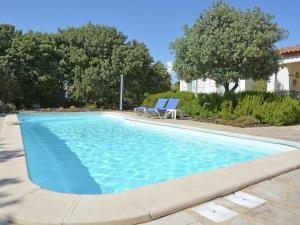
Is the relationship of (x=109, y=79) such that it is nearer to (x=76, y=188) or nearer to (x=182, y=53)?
(x=182, y=53)

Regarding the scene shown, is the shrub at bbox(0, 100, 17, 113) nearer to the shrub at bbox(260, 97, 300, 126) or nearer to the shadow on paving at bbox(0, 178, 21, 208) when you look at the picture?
the shrub at bbox(260, 97, 300, 126)

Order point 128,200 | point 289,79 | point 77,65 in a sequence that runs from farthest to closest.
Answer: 1. point 77,65
2. point 289,79
3. point 128,200

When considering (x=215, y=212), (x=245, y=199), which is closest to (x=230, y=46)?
(x=245, y=199)

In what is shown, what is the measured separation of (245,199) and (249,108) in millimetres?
9991

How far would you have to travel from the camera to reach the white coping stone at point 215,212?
10.5 ft

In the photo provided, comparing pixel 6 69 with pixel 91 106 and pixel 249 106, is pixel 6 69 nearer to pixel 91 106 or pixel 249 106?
pixel 91 106

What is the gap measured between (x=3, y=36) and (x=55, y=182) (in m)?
18.1

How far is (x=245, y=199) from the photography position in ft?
12.2

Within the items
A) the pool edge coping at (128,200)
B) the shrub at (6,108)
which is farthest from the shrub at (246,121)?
the shrub at (6,108)

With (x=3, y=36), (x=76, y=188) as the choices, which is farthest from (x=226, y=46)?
(x=3, y=36)

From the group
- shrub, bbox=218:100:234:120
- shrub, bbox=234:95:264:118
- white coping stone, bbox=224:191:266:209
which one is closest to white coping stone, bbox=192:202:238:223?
white coping stone, bbox=224:191:266:209

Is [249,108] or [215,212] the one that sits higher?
[249,108]

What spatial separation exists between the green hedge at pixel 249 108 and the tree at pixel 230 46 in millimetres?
1073

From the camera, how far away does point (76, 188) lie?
521 cm
